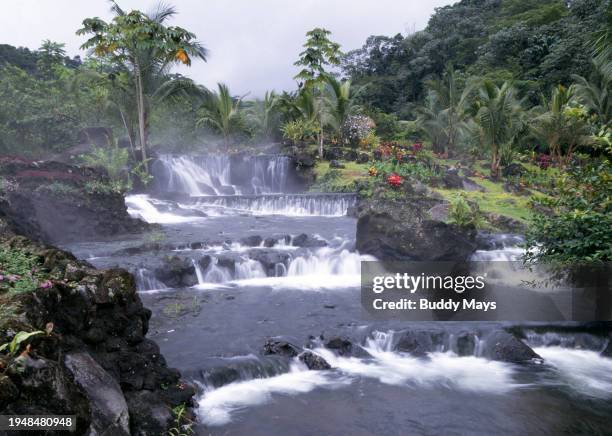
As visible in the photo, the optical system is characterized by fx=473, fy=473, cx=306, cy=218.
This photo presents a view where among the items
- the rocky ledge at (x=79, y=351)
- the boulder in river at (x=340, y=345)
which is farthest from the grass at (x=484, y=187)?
the rocky ledge at (x=79, y=351)

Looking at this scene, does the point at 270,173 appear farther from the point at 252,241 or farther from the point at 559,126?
the point at 559,126

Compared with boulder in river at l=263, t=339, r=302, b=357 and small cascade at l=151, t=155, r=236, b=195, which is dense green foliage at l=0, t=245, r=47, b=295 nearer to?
boulder in river at l=263, t=339, r=302, b=357

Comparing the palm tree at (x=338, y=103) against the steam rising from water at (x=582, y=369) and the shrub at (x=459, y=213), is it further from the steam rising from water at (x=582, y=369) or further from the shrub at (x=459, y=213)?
the steam rising from water at (x=582, y=369)

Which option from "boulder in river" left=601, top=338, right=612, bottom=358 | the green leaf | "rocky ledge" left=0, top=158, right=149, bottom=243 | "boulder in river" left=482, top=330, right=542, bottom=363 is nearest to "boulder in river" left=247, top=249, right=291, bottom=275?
"rocky ledge" left=0, top=158, right=149, bottom=243

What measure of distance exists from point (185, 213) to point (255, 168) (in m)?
7.12

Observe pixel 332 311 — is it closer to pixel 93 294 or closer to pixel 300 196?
pixel 93 294

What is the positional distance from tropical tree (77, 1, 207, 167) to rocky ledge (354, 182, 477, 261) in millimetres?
11499

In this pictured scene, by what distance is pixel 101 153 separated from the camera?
16.7 m

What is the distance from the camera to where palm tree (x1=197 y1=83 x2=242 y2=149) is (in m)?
25.3

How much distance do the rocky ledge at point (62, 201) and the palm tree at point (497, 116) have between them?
1395 centimetres

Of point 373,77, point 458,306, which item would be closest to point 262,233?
point 458,306

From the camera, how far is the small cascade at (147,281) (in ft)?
32.3

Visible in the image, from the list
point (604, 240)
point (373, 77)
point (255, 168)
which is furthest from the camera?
point (373, 77)

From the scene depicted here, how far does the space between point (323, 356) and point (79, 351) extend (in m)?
3.75
